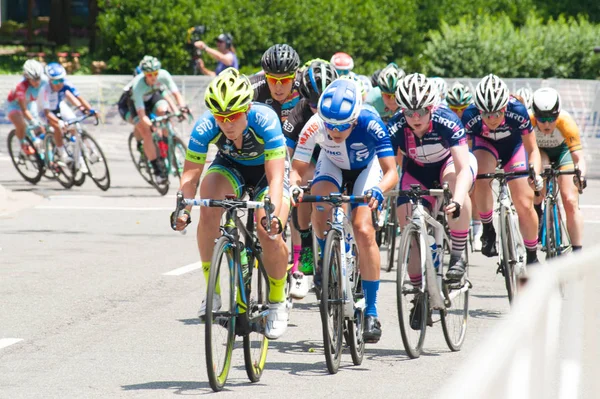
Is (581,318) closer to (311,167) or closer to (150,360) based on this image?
(150,360)

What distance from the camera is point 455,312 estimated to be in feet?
28.6

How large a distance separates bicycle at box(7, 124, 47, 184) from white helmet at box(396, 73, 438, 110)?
38.0ft

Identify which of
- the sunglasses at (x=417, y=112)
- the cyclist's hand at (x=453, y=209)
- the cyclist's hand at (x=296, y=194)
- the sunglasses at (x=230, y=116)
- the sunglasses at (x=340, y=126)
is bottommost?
Answer: the cyclist's hand at (x=453, y=209)

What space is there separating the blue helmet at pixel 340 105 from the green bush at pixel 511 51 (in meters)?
22.9

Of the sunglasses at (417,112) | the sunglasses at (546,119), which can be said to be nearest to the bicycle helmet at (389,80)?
the sunglasses at (546,119)

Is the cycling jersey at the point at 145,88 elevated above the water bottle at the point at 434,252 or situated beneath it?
elevated above

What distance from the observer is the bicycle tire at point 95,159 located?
60.0 ft

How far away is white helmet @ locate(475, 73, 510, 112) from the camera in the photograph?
970cm

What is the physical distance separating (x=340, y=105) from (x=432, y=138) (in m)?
1.32

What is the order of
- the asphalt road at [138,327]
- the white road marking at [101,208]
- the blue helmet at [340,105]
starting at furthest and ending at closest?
the white road marking at [101,208]
the blue helmet at [340,105]
the asphalt road at [138,327]

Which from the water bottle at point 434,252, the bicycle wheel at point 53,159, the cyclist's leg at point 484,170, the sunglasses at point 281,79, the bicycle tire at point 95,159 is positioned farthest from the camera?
A: the bicycle wheel at point 53,159

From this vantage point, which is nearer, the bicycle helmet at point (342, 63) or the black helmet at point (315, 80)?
the black helmet at point (315, 80)

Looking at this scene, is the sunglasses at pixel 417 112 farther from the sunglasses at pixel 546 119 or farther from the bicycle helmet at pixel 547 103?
the sunglasses at pixel 546 119

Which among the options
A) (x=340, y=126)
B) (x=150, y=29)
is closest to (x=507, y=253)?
(x=340, y=126)
